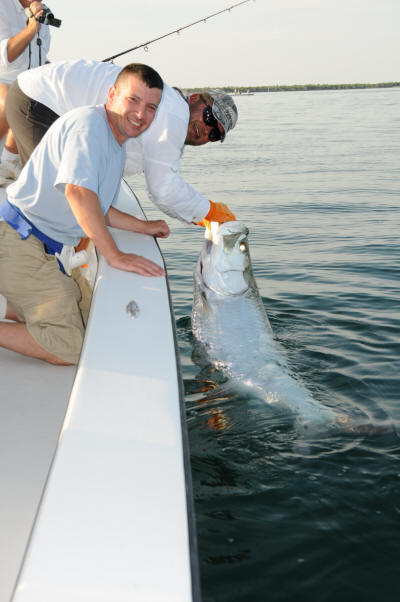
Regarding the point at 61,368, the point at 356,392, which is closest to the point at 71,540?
the point at 61,368

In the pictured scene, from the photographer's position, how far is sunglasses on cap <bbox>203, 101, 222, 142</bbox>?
3.86 meters

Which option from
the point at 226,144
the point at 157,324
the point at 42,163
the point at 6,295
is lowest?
the point at 226,144

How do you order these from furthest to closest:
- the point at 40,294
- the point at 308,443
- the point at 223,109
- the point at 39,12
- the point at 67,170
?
the point at 39,12 → the point at 223,109 → the point at 308,443 → the point at 40,294 → the point at 67,170

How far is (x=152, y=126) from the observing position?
3.64 m

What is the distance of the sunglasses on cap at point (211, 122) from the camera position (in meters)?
3.86

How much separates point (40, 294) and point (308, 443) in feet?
5.27

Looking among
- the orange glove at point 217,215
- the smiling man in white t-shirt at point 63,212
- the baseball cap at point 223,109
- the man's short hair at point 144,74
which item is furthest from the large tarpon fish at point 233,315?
the man's short hair at point 144,74

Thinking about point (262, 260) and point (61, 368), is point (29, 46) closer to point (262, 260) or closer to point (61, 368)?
point (61, 368)

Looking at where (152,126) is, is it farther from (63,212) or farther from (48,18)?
(48,18)

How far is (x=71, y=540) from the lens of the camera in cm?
130

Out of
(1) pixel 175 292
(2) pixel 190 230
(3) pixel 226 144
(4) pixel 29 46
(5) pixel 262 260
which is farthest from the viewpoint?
Result: (3) pixel 226 144

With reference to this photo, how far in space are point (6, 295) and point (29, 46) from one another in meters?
3.04

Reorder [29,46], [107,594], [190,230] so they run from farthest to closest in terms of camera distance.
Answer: [190,230]
[29,46]
[107,594]

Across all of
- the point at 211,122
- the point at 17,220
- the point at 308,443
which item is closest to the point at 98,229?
the point at 17,220
